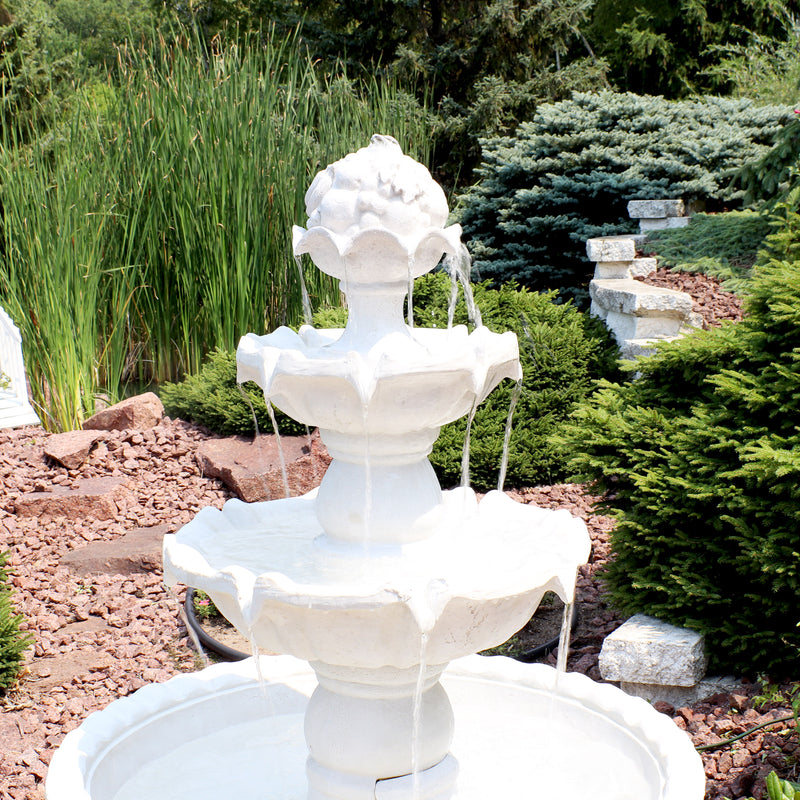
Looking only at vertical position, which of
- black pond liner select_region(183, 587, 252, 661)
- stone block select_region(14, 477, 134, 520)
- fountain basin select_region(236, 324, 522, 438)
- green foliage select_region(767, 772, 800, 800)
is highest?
fountain basin select_region(236, 324, 522, 438)

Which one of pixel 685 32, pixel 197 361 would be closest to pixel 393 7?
pixel 685 32

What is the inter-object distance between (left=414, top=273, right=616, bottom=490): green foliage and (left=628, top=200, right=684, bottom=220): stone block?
2.17 m

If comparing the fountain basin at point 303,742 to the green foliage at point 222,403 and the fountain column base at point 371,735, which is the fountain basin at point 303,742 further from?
the green foliage at point 222,403

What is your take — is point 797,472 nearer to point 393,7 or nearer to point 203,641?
point 203,641

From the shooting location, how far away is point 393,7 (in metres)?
13.6

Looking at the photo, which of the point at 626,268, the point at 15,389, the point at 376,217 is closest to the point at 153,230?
the point at 15,389

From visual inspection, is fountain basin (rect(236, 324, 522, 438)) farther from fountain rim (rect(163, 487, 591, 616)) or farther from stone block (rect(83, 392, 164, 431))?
stone block (rect(83, 392, 164, 431))

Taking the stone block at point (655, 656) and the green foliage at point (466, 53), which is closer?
the stone block at point (655, 656)

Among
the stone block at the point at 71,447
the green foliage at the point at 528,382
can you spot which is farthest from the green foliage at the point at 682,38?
the stone block at the point at 71,447

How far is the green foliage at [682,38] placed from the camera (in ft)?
51.6

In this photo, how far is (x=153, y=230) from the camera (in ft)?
22.0

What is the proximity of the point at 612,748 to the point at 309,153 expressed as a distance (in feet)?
20.9

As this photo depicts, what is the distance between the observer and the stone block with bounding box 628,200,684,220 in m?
7.64

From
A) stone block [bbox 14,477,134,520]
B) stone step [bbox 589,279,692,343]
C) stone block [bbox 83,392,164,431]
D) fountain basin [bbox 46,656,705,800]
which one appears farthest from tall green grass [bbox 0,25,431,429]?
fountain basin [bbox 46,656,705,800]
